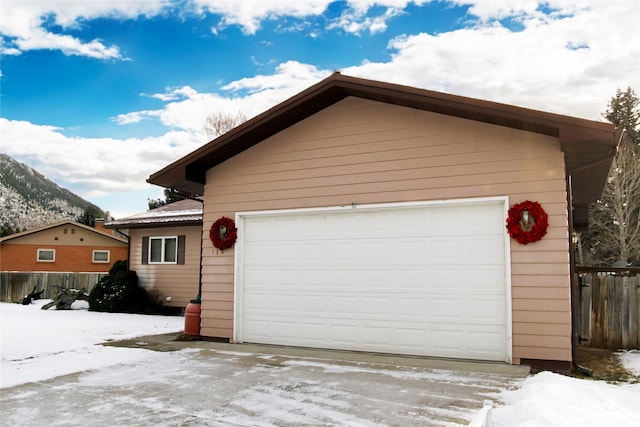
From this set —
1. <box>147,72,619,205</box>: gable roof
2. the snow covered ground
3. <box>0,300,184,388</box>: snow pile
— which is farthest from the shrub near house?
<box>147,72,619,205</box>: gable roof

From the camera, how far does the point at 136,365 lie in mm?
6703

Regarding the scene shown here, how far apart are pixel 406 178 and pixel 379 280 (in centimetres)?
160

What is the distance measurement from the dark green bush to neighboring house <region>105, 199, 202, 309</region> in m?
0.37

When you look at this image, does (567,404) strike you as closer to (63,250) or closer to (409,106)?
(409,106)

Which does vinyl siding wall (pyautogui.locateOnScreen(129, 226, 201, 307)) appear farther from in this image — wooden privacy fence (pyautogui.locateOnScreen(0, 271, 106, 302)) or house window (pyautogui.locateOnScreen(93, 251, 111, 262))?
house window (pyautogui.locateOnScreen(93, 251, 111, 262))

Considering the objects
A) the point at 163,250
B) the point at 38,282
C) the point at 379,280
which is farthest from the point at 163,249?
the point at 379,280

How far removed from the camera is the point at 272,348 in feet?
26.0

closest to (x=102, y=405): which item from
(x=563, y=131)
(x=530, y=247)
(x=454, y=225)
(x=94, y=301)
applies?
(x=454, y=225)

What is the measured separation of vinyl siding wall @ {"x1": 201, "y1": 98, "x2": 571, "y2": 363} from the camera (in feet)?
20.7

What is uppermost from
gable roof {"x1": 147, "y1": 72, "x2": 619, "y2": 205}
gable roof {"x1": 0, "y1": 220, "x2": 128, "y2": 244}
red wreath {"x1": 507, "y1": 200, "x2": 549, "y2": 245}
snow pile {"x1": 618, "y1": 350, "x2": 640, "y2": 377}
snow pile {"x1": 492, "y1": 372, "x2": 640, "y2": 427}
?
gable roof {"x1": 147, "y1": 72, "x2": 619, "y2": 205}

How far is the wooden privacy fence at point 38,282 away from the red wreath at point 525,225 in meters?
16.3

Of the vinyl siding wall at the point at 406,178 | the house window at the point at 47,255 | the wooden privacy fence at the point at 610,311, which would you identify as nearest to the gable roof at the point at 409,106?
the vinyl siding wall at the point at 406,178

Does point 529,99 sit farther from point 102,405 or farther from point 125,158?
point 125,158

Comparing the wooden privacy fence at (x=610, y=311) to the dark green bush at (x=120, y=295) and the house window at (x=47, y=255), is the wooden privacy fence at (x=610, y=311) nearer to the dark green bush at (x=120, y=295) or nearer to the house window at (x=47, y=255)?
the dark green bush at (x=120, y=295)
